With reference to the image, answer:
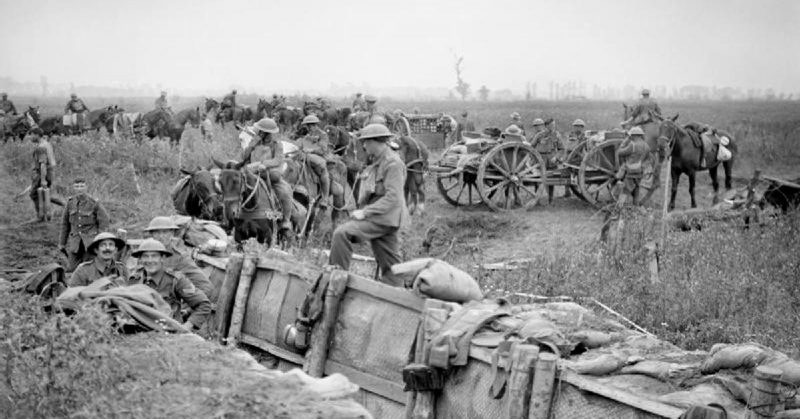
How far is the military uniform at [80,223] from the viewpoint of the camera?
33.2 feet

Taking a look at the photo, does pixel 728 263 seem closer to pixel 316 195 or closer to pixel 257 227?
pixel 257 227

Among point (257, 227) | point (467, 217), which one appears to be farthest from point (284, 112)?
point (257, 227)

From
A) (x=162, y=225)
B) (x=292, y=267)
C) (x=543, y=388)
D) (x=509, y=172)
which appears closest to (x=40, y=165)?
(x=162, y=225)

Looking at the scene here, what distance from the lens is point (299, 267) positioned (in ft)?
22.7

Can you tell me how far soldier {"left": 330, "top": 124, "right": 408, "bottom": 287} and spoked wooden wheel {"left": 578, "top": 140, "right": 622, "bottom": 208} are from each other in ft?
31.6

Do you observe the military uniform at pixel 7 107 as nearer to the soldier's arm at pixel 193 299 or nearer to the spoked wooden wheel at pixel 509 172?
the spoked wooden wheel at pixel 509 172

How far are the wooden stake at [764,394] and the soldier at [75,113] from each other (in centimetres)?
2536

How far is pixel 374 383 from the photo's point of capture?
241 inches

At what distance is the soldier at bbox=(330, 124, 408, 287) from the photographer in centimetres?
793

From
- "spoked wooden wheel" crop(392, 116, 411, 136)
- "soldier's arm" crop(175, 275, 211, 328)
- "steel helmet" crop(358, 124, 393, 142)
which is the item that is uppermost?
"steel helmet" crop(358, 124, 393, 142)

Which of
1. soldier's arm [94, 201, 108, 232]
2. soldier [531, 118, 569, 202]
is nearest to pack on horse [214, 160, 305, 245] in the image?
soldier's arm [94, 201, 108, 232]

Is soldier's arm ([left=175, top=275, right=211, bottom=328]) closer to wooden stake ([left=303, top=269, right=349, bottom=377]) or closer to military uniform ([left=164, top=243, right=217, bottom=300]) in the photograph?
military uniform ([left=164, top=243, right=217, bottom=300])

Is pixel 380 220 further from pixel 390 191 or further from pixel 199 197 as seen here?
pixel 199 197

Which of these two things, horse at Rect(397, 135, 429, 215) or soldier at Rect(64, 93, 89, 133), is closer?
horse at Rect(397, 135, 429, 215)
